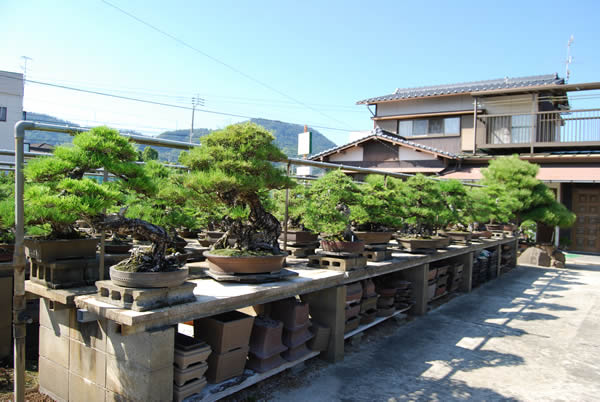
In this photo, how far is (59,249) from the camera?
279 cm

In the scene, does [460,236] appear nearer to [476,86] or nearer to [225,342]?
[225,342]

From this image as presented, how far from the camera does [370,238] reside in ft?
16.0

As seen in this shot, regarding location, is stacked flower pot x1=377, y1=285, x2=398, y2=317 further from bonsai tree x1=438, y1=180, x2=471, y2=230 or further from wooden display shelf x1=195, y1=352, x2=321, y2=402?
wooden display shelf x1=195, y1=352, x2=321, y2=402

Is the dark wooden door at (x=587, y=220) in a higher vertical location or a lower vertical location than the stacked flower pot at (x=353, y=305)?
higher

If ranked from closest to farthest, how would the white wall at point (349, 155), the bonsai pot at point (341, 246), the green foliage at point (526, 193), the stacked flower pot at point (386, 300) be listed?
the bonsai pot at point (341, 246) → the stacked flower pot at point (386, 300) → the green foliage at point (526, 193) → the white wall at point (349, 155)

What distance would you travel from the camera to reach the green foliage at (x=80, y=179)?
229cm

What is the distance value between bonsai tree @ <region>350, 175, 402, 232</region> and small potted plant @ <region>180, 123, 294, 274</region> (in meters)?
1.32

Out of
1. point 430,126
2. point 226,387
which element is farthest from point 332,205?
point 430,126

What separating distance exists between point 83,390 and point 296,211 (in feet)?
7.60

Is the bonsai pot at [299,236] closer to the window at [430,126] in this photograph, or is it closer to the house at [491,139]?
the house at [491,139]

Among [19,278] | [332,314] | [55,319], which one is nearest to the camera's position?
[19,278]

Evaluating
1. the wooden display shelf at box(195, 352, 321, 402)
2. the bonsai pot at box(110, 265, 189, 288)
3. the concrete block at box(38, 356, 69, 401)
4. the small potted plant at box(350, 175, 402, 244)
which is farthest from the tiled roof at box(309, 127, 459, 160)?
the concrete block at box(38, 356, 69, 401)

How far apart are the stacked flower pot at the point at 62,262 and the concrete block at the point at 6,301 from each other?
0.68 meters

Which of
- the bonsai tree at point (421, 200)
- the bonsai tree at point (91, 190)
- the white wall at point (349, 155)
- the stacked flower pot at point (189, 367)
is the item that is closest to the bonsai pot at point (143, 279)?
the bonsai tree at point (91, 190)
